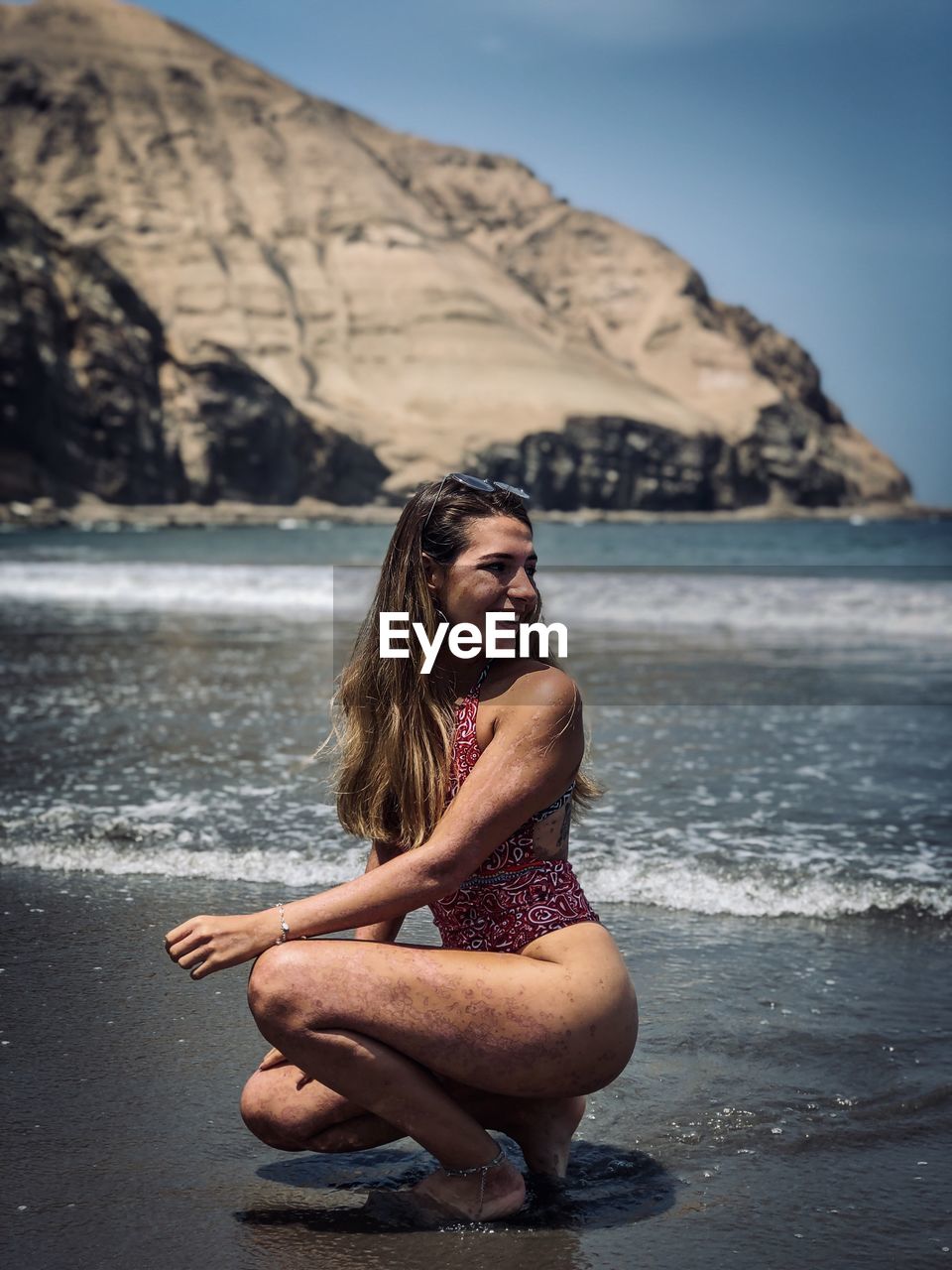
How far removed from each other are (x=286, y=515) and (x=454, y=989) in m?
116

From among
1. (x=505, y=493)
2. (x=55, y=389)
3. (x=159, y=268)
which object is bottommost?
(x=505, y=493)

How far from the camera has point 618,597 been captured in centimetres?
2398

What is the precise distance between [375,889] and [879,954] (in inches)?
98.7

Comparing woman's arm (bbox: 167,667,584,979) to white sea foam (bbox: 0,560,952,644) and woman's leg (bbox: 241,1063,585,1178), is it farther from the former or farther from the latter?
white sea foam (bbox: 0,560,952,644)

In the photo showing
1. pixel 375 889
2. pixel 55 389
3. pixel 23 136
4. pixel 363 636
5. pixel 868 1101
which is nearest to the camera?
pixel 375 889

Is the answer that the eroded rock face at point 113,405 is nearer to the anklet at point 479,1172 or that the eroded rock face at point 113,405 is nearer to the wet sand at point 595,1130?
the wet sand at point 595,1130

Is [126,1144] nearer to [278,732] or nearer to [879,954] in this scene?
[879,954]

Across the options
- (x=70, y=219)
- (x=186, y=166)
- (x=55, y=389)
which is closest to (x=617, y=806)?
(x=55, y=389)

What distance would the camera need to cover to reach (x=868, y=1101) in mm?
3244

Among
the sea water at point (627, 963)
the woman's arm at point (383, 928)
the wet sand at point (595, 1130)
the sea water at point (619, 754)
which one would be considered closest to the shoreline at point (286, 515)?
the sea water at point (619, 754)

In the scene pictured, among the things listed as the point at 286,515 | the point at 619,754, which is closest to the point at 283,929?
the point at 619,754

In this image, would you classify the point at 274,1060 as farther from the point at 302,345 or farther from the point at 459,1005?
the point at 302,345

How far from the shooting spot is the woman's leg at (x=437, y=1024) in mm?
2488

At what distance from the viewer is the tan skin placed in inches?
98.0
